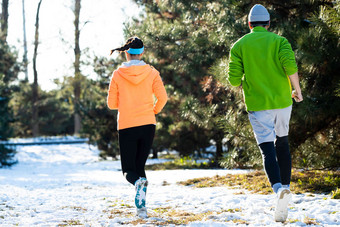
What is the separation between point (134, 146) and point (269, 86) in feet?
4.50

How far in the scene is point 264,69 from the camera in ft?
11.6

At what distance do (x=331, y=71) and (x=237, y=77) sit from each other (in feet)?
7.20

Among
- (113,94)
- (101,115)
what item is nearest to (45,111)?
(101,115)

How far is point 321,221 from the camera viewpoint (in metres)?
3.41

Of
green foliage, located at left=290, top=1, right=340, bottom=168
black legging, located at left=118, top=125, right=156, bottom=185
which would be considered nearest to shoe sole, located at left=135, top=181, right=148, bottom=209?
black legging, located at left=118, top=125, right=156, bottom=185

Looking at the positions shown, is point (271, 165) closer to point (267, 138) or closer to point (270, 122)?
point (267, 138)

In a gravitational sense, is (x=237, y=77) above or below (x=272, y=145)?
above

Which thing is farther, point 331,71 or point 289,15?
point 289,15

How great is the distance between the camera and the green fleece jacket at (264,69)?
347cm

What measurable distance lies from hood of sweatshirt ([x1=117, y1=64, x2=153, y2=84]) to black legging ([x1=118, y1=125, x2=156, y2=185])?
0.45 metres

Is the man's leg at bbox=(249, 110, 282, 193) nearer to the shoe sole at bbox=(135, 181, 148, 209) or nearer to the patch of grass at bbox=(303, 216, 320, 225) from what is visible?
the patch of grass at bbox=(303, 216, 320, 225)

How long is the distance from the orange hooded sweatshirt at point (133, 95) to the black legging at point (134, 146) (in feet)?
0.19

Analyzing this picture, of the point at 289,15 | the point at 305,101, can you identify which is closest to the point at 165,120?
the point at 289,15

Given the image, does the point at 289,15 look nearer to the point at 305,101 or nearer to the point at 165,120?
the point at 305,101
